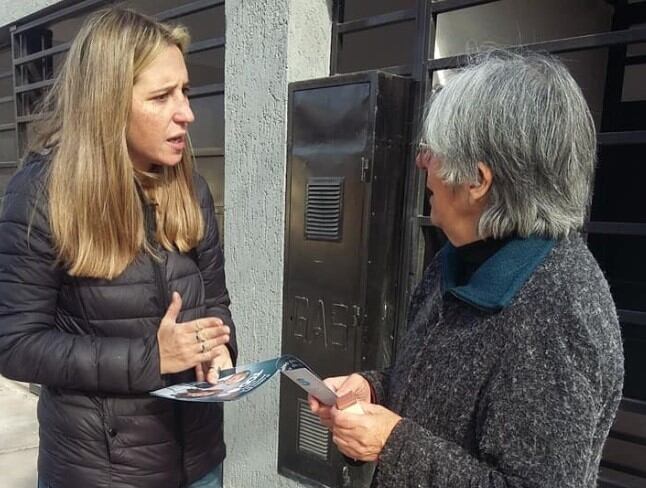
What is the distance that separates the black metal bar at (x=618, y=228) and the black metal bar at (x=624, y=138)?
1.06 ft

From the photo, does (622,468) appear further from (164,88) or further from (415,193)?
(164,88)

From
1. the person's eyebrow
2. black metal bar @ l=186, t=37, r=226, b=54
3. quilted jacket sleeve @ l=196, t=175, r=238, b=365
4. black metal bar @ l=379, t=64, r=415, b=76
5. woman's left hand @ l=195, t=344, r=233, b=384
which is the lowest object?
woman's left hand @ l=195, t=344, r=233, b=384

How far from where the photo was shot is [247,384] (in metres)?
1.38

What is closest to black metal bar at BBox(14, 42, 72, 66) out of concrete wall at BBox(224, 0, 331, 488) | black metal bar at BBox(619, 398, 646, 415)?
concrete wall at BBox(224, 0, 331, 488)

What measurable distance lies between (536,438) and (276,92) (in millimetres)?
2400

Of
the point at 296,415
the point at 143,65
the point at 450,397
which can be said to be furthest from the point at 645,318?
the point at 143,65

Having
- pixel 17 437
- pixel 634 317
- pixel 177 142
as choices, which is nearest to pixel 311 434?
pixel 634 317

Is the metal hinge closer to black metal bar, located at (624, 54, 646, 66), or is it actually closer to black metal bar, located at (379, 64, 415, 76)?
black metal bar, located at (379, 64, 415, 76)

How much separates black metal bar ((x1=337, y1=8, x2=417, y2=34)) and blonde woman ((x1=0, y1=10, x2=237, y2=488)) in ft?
4.78

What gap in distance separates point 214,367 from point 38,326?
0.49 metres

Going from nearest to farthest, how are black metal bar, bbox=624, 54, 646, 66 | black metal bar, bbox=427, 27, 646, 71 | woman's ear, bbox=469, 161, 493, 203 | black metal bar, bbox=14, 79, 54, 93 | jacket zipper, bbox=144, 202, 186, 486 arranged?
woman's ear, bbox=469, 161, 493, 203
jacket zipper, bbox=144, 202, 186, 486
black metal bar, bbox=427, 27, 646, 71
black metal bar, bbox=624, 54, 646, 66
black metal bar, bbox=14, 79, 54, 93

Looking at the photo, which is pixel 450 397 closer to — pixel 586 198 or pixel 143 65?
pixel 586 198

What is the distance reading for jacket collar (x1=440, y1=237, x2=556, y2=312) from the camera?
1.07 metres

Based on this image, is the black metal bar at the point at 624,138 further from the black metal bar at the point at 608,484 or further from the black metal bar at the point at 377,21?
the black metal bar at the point at 608,484
